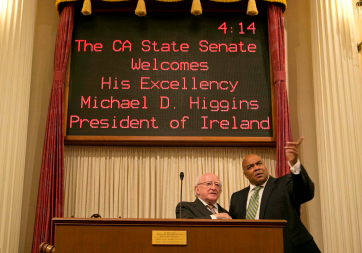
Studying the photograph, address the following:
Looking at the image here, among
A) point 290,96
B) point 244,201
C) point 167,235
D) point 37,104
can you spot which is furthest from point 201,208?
point 37,104

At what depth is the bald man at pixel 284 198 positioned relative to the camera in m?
3.06

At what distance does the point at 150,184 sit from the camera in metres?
4.73

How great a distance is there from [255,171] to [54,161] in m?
2.12

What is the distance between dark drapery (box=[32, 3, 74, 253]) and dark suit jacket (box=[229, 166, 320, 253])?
76.0 inches

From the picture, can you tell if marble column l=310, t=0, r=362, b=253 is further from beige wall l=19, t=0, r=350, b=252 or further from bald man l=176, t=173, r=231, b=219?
bald man l=176, t=173, r=231, b=219

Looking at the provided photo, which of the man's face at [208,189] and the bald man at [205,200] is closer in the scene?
the bald man at [205,200]

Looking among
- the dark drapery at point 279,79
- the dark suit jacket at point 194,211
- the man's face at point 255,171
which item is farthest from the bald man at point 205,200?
the dark drapery at point 279,79

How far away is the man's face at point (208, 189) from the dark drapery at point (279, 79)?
97 cm

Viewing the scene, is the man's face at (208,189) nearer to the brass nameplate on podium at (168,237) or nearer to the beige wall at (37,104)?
the brass nameplate on podium at (168,237)

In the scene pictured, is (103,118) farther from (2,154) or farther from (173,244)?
(173,244)

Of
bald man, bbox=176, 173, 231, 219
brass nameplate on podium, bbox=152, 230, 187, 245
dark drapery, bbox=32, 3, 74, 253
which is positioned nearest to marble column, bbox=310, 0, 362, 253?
bald man, bbox=176, 173, 231, 219

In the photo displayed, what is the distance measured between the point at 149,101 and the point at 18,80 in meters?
1.33

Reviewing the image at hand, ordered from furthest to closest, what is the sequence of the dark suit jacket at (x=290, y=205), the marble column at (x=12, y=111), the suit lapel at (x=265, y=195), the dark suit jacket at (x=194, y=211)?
the marble column at (x=12, y=111) → the dark suit jacket at (x=194, y=211) → the suit lapel at (x=265, y=195) → the dark suit jacket at (x=290, y=205)

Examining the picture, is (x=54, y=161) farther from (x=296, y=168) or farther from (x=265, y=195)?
(x=296, y=168)
